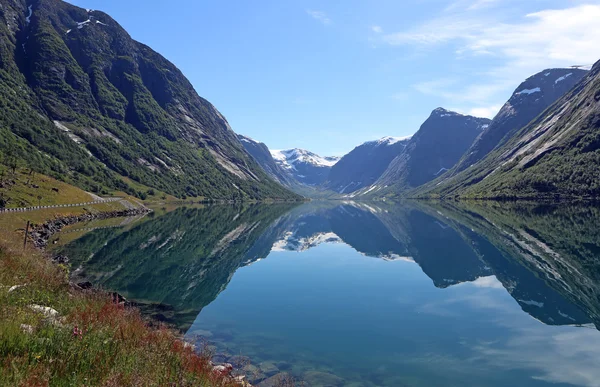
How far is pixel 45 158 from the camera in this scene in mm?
156125

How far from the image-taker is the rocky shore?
190 ft

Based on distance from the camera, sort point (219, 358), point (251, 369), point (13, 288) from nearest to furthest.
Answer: point (13, 288) < point (251, 369) < point (219, 358)

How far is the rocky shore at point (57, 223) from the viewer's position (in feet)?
190

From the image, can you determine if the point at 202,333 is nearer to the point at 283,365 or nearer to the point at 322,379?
the point at 283,365

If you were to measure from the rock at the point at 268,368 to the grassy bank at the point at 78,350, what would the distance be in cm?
548

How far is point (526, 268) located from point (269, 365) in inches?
1523

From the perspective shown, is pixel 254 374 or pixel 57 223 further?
pixel 57 223

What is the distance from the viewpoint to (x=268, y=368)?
67.6ft

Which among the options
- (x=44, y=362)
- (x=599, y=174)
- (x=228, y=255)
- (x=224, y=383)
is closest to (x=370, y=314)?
(x=224, y=383)

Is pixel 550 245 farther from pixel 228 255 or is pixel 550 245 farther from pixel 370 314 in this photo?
pixel 228 255

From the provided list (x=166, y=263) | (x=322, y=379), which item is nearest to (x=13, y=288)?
(x=322, y=379)

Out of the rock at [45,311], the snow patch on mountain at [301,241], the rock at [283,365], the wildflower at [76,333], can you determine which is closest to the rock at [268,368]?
the rock at [283,365]

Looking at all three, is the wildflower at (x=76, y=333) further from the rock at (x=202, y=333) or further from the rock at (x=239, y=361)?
the rock at (x=202, y=333)

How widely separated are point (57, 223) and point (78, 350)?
84.4m
